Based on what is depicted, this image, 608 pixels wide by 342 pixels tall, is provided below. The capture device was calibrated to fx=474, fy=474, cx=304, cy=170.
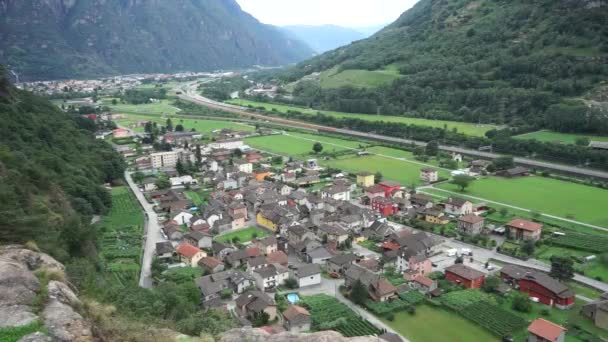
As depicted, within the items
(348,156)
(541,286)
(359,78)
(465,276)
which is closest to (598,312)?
(541,286)

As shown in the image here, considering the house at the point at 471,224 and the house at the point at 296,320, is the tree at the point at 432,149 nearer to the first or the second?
the house at the point at 471,224

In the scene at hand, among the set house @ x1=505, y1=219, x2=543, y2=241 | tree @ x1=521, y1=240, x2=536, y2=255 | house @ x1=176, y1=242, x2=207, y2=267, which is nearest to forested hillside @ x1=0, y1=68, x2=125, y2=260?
house @ x1=176, y1=242, x2=207, y2=267

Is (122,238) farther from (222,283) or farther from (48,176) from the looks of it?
(222,283)

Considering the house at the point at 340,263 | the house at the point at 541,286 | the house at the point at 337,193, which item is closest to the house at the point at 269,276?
the house at the point at 340,263

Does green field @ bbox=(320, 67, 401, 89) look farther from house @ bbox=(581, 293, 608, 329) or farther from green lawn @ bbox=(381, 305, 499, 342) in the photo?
green lawn @ bbox=(381, 305, 499, 342)

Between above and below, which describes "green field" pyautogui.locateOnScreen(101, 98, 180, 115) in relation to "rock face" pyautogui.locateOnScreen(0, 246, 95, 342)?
below

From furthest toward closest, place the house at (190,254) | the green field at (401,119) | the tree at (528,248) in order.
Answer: the green field at (401,119) → the tree at (528,248) → the house at (190,254)
